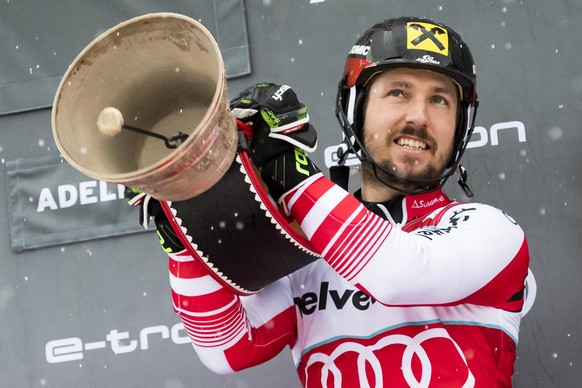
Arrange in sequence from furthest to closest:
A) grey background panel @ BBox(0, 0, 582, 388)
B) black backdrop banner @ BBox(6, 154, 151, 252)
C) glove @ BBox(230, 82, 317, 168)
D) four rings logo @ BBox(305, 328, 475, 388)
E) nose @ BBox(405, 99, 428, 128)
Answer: black backdrop banner @ BBox(6, 154, 151, 252), grey background panel @ BBox(0, 0, 582, 388), nose @ BBox(405, 99, 428, 128), four rings logo @ BBox(305, 328, 475, 388), glove @ BBox(230, 82, 317, 168)

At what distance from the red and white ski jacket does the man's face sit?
79mm

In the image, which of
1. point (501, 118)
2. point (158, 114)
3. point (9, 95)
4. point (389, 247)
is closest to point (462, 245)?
point (389, 247)

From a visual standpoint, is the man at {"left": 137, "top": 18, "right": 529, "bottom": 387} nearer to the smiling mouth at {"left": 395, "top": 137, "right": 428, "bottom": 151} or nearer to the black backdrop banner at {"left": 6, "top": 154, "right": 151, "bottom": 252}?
the smiling mouth at {"left": 395, "top": 137, "right": 428, "bottom": 151}

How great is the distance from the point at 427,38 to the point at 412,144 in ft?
0.79

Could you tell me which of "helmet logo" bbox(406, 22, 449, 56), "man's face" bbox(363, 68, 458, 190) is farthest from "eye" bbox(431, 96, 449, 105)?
"helmet logo" bbox(406, 22, 449, 56)

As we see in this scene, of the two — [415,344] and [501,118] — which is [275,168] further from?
[501,118]

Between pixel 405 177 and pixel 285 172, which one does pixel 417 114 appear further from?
pixel 285 172

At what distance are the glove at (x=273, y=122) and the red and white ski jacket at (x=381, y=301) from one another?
0.26 feet

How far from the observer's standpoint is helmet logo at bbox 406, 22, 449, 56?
193 cm

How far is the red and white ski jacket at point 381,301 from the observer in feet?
4.88

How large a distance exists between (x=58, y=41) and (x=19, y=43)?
5.2 inches

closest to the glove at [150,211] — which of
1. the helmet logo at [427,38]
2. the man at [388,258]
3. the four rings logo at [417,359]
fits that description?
the man at [388,258]

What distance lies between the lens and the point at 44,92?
2.78 m

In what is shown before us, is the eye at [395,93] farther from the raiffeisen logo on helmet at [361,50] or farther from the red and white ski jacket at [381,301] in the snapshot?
the red and white ski jacket at [381,301]
